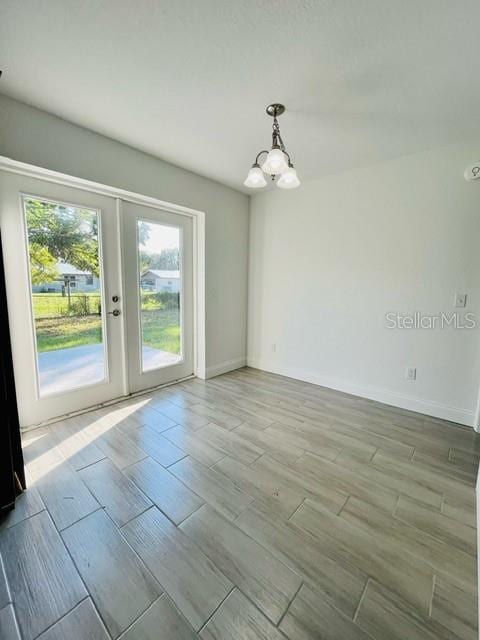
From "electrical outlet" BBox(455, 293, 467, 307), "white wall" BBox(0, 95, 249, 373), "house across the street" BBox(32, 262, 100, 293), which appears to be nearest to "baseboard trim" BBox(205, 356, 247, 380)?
"white wall" BBox(0, 95, 249, 373)

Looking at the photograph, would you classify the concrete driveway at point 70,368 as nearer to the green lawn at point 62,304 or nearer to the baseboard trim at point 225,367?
the green lawn at point 62,304

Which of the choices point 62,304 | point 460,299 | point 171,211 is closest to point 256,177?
point 171,211

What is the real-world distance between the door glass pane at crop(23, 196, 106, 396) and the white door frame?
200 millimetres

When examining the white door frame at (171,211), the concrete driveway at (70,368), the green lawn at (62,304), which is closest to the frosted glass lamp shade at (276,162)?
the white door frame at (171,211)

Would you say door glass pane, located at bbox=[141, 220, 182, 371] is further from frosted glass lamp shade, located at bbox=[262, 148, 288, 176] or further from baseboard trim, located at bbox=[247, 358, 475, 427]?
frosted glass lamp shade, located at bbox=[262, 148, 288, 176]

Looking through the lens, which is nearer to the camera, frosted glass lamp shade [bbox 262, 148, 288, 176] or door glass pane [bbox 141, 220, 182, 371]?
frosted glass lamp shade [bbox 262, 148, 288, 176]

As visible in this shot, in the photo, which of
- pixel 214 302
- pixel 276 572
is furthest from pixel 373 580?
pixel 214 302

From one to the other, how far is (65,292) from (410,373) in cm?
347

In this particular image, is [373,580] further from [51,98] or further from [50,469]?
[51,98]

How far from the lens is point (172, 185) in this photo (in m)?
2.94

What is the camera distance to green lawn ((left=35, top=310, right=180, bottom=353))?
2359 millimetres

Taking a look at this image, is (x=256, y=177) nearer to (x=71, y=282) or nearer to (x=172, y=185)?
(x=172, y=185)

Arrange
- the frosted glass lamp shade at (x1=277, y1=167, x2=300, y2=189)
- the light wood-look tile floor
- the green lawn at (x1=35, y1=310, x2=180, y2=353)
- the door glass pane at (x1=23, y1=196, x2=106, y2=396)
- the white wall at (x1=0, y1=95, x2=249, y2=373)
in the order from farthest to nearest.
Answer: the green lawn at (x1=35, y1=310, x2=180, y2=353), the door glass pane at (x1=23, y1=196, x2=106, y2=396), the white wall at (x1=0, y1=95, x2=249, y2=373), the frosted glass lamp shade at (x1=277, y1=167, x2=300, y2=189), the light wood-look tile floor

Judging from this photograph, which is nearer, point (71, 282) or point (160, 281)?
point (71, 282)
